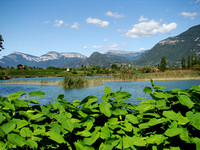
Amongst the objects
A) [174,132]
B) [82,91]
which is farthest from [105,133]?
[82,91]

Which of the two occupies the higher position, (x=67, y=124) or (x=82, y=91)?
(x=67, y=124)

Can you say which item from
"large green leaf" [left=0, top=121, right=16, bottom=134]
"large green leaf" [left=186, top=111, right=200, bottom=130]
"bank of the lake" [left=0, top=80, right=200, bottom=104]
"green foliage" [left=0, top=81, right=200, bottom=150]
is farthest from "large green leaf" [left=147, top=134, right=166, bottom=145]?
"bank of the lake" [left=0, top=80, right=200, bottom=104]

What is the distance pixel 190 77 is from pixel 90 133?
33.4 m

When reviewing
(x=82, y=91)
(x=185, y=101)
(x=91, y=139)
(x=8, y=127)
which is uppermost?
(x=185, y=101)

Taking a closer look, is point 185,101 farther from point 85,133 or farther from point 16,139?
point 16,139

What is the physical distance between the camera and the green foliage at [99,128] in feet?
3.54

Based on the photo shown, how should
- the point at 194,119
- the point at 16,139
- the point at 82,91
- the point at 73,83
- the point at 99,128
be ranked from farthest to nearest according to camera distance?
the point at 73,83, the point at 82,91, the point at 99,128, the point at 194,119, the point at 16,139

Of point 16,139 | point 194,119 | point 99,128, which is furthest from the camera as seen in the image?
point 99,128

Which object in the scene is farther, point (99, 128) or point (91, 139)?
point (99, 128)

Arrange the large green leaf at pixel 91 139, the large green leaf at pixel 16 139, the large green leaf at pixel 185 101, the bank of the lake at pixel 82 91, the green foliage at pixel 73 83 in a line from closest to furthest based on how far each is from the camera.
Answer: the large green leaf at pixel 16 139, the large green leaf at pixel 91 139, the large green leaf at pixel 185 101, the bank of the lake at pixel 82 91, the green foliage at pixel 73 83

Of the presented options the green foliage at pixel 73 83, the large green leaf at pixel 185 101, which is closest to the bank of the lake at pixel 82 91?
the green foliage at pixel 73 83

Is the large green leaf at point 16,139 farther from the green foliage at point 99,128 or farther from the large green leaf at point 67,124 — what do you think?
the large green leaf at point 67,124

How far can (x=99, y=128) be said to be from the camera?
1.25m

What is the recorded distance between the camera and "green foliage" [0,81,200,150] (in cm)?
108
